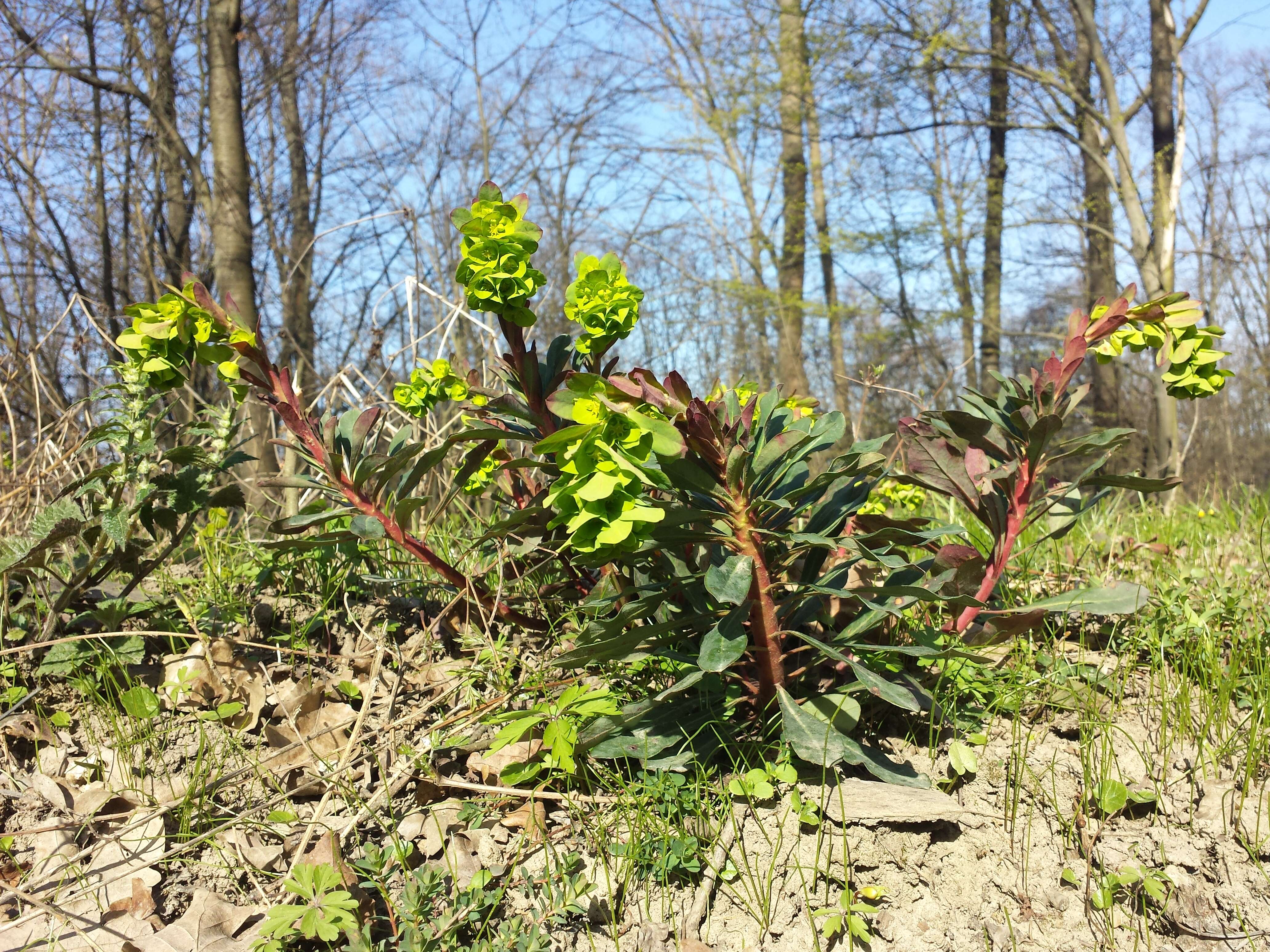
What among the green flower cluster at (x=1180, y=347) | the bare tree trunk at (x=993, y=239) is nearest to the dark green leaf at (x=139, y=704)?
the green flower cluster at (x=1180, y=347)

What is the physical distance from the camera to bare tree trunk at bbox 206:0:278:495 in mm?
6281

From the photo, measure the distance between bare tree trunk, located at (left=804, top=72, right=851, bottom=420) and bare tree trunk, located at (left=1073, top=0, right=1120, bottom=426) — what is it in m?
3.09

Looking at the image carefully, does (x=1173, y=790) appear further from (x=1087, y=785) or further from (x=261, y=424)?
(x=261, y=424)

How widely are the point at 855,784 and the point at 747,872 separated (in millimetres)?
290

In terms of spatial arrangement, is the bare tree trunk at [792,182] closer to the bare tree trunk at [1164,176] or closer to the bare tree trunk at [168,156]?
the bare tree trunk at [1164,176]

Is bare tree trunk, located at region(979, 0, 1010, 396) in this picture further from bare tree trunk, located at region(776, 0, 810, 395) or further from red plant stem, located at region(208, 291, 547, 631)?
red plant stem, located at region(208, 291, 547, 631)

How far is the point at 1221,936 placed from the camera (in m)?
1.30

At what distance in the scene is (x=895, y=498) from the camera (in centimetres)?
272

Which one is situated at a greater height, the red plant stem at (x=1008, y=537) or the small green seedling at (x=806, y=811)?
the red plant stem at (x=1008, y=537)

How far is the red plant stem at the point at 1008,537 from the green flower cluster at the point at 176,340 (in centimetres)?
160

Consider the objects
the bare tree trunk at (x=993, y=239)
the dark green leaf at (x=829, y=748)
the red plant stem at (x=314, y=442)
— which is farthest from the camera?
the bare tree trunk at (x=993, y=239)

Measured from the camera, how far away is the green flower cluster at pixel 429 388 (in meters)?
1.90

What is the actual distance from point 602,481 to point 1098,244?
414 inches

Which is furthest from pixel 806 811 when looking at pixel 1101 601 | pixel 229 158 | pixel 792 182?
pixel 792 182
